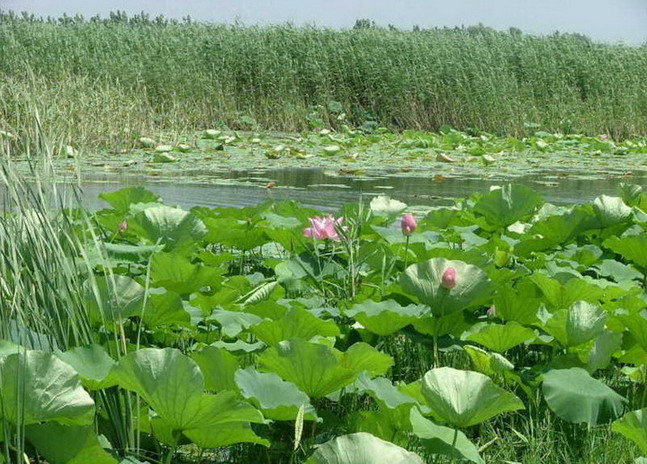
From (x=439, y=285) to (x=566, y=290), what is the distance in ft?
1.01

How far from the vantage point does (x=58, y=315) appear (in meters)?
1.38

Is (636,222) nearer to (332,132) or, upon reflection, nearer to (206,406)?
(206,406)

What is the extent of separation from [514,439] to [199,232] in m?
1.09

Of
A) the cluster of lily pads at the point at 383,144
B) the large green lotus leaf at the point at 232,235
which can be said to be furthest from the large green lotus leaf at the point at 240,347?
the cluster of lily pads at the point at 383,144

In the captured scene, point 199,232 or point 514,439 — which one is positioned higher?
point 199,232

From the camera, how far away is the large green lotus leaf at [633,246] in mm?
2303

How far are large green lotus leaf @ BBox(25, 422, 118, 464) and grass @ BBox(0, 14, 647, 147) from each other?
9.60 m

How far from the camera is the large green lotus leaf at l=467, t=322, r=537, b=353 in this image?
1.68m

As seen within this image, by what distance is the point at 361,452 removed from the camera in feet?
3.38

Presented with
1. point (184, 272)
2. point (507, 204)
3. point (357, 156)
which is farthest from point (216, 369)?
point (357, 156)

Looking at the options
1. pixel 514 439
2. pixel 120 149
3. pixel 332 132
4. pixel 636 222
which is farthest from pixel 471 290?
pixel 332 132

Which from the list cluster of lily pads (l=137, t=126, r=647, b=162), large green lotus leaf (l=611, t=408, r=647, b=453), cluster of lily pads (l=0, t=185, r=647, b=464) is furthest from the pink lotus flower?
cluster of lily pads (l=137, t=126, r=647, b=162)

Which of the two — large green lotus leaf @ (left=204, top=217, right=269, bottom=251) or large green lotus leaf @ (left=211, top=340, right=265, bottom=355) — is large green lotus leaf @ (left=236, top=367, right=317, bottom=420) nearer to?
large green lotus leaf @ (left=211, top=340, right=265, bottom=355)

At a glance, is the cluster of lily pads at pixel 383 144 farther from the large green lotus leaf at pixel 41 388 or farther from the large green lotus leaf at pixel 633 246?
the large green lotus leaf at pixel 41 388
